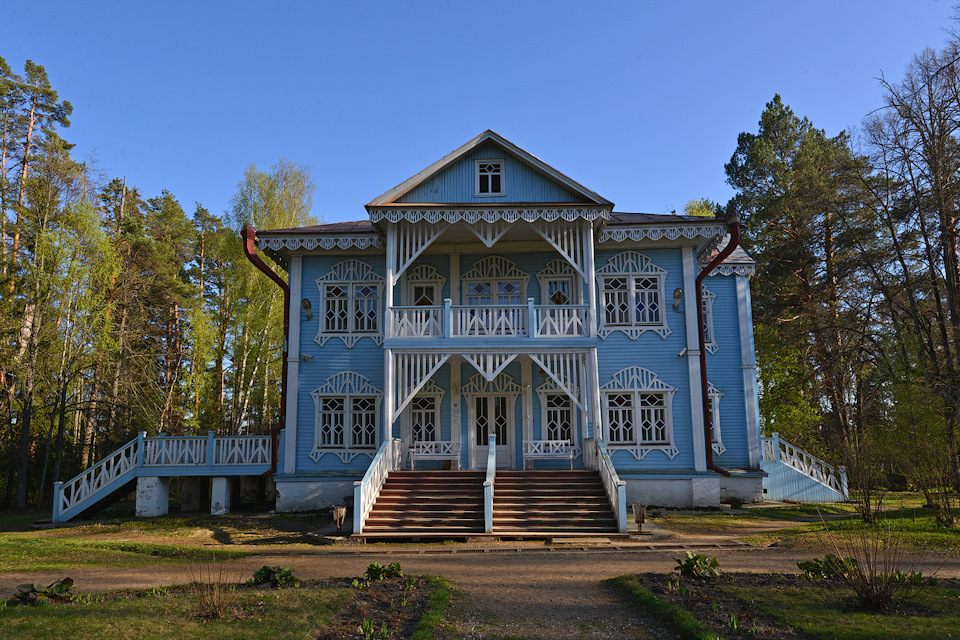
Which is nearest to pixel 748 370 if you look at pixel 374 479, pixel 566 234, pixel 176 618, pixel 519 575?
pixel 566 234

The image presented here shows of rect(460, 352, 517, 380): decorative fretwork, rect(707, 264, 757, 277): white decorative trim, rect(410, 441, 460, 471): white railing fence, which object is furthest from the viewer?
rect(707, 264, 757, 277): white decorative trim

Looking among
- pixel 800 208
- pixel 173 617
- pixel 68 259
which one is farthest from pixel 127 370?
pixel 800 208

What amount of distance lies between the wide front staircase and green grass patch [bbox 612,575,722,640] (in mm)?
4969

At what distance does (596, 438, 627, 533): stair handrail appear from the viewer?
12383mm

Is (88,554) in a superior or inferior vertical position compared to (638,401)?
inferior

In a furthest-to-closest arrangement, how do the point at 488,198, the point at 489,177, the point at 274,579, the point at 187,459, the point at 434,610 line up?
the point at 187,459 < the point at 489,177 < the point at 488,198 < the point at 274,579 < the point at 434,610

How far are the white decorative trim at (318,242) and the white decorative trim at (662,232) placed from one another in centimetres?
596

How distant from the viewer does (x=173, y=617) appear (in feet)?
20.7

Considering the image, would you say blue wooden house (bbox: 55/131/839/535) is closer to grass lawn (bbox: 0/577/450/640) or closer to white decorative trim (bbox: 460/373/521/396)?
white decorative trim (bbox: 460/373/521/396)

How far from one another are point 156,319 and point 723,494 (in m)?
24.3

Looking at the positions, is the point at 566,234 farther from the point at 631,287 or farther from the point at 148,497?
the point at 148,497

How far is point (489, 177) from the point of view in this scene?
1677cm

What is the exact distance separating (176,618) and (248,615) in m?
0.65

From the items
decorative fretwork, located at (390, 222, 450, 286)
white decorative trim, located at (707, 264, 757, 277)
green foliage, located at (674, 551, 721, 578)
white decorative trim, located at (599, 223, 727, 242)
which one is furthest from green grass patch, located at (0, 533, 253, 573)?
white decorative trim, located at (707, 264, 757, 277)
